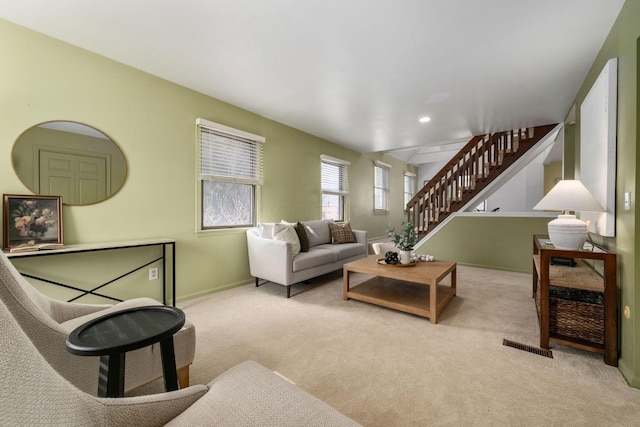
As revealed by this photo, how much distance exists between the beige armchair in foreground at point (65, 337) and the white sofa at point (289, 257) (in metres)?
1.56

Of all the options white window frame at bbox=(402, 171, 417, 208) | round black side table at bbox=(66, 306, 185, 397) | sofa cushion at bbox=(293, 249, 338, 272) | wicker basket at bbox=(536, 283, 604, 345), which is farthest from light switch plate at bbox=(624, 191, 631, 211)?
white window frame at bbox=(402, 171, 417, 208)

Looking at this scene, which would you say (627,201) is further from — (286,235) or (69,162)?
(69,162)

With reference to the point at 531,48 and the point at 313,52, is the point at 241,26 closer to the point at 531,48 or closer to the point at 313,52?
the point at 313,52

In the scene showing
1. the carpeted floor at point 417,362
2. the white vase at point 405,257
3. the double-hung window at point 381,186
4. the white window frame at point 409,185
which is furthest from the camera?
the white window frame at point 409,185

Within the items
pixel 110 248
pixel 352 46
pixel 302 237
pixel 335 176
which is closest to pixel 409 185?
pixel 335 176

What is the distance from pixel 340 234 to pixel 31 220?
350 cm

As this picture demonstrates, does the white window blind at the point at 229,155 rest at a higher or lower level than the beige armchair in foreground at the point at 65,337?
higher

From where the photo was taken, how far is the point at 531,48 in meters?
2.27

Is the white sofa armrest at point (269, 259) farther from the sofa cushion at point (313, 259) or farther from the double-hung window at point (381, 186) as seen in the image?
the double-hung window at point (381, 186)

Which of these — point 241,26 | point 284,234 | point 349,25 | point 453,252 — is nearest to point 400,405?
point 284,234

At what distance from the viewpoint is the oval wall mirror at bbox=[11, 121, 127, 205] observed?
211cm

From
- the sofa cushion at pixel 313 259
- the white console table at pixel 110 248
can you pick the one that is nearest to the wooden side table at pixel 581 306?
the sofa cushion at pixel 313 259

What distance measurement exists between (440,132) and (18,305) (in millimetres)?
5197

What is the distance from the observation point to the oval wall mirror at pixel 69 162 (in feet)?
6.93
